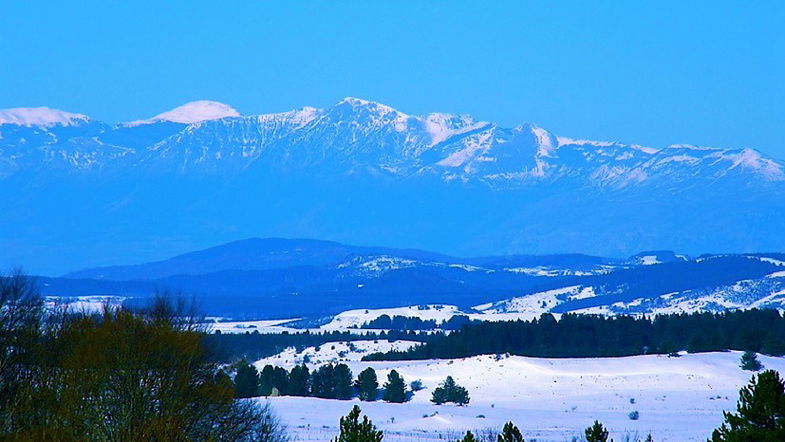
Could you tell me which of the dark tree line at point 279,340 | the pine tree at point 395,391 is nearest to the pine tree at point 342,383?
the pine tree at point 395,391

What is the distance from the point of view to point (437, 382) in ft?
297

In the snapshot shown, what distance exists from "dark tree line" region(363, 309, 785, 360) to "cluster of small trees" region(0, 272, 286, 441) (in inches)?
2937

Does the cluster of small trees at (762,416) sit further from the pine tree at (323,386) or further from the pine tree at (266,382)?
the pine tree at (323,386)

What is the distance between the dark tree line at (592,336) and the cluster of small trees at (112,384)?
74595 mm

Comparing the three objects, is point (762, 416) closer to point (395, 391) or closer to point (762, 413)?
point (762, 413)

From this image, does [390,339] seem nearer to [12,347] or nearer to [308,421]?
[308,421]

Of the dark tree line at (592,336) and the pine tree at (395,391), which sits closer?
the pine tree at (395,391)

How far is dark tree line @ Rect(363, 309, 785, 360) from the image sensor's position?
368 ft

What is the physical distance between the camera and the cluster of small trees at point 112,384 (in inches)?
1230

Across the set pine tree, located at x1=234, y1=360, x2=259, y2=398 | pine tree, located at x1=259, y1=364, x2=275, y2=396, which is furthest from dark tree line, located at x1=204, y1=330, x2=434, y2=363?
pine tree, located at x1=234, y1=360, x2=259, y2=398

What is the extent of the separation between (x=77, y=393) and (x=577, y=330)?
9922cm

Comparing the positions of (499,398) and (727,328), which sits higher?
(727,328)

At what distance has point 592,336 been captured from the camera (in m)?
125

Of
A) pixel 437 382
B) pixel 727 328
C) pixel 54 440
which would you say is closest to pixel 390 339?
pixel 727 328
